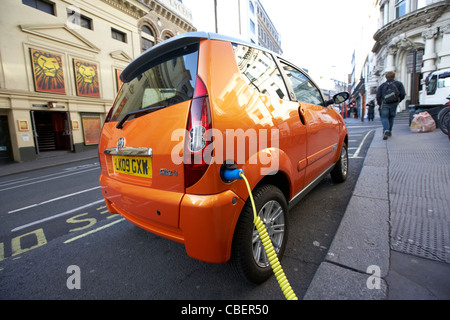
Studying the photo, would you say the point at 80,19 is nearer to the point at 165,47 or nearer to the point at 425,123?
the point at 165,47

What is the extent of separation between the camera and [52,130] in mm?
15008

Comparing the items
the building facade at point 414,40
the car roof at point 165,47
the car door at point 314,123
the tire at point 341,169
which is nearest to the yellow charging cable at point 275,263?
the car roof at point 165,47

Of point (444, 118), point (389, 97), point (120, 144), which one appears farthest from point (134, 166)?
point (444, 118)

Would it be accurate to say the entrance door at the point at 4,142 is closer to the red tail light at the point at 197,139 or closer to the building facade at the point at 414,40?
the red tail light at the point at 197,139

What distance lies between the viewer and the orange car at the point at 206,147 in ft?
4.54

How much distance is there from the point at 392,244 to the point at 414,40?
990 inches

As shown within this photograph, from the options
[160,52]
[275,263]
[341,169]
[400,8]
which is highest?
[400,8]

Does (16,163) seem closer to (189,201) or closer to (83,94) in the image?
(83,94)

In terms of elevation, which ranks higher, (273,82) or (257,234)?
(273,82)

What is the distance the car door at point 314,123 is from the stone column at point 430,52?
21.2 metres

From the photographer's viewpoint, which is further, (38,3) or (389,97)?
(38,3)

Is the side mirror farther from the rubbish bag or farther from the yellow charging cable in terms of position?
the rubbish bag

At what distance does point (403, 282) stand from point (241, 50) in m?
2.02
